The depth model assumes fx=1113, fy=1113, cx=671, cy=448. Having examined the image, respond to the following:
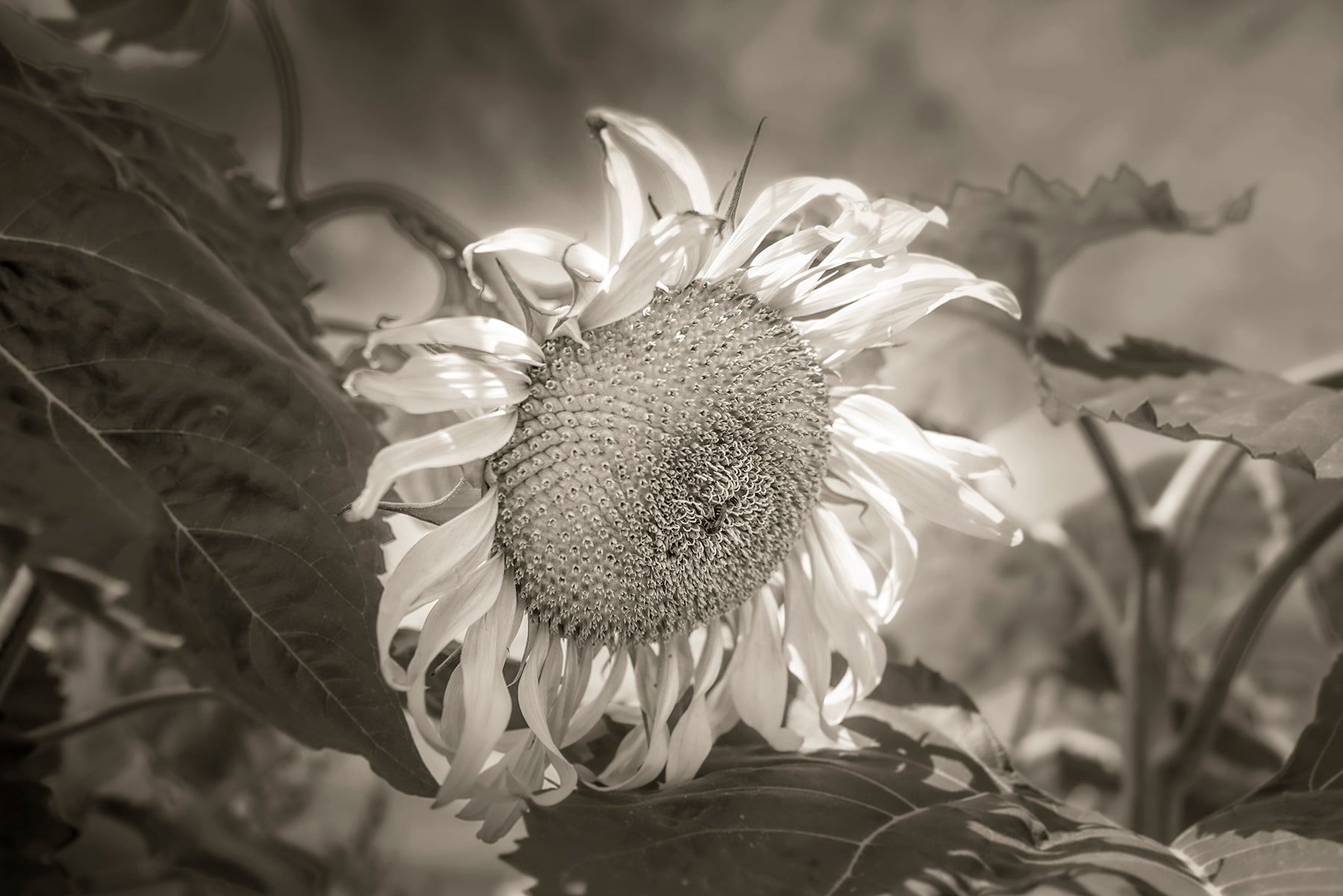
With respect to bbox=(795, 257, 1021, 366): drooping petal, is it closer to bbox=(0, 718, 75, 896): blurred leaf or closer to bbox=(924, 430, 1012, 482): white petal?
bbox=(924, 430, 1012, 482): white petal

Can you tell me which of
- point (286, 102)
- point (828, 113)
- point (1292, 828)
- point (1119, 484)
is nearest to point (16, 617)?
point (286, 102)

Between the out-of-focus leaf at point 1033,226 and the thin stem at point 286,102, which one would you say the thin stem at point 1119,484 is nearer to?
the out-of-focus leaf at point 1033,226

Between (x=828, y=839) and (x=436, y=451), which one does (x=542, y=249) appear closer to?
(x=436, y=451)

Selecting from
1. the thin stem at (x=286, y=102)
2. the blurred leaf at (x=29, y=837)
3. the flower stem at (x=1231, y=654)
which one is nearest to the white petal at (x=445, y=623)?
the blurred leaf at (x=29, y=837)

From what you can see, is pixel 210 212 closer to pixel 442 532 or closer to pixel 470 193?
pixel 442 532

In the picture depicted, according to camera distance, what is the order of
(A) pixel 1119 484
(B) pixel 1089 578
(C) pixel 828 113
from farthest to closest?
1. (C) pixel 828 113
2. (B) pixel 1089 578
3. (A) pixel 1119 484

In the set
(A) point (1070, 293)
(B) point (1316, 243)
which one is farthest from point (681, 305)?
(B) point (1316, 243)

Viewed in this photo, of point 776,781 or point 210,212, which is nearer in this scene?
point 776,781
